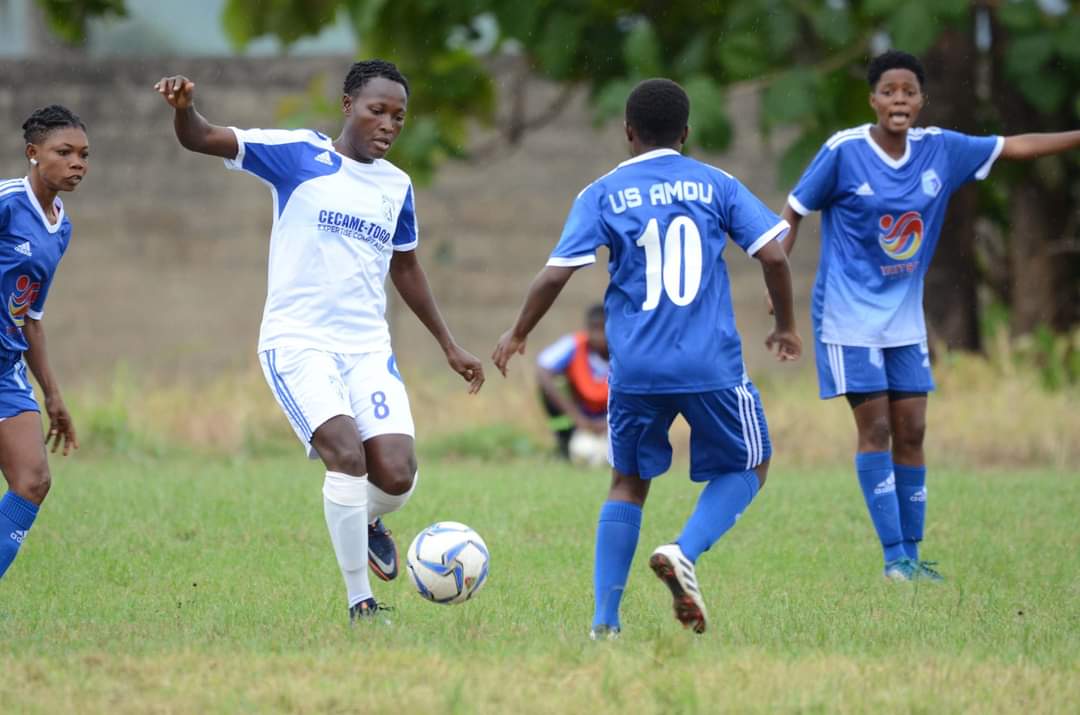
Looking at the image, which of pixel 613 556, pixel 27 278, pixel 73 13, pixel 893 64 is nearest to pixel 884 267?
pixel 893 64

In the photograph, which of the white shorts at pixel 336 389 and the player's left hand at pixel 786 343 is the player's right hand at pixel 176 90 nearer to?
the white shorts at pixel 336 389

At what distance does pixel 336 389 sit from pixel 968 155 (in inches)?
144

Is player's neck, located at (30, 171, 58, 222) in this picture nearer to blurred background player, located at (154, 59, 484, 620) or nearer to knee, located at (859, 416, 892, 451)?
blurred background player, located at (154, 59, 484, 620)

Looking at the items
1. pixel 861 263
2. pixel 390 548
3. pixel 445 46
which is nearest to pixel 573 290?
pixel 445 46

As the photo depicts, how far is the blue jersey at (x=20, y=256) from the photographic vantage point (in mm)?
6426

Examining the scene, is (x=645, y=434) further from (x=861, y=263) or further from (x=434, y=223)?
(x=434, y=223)

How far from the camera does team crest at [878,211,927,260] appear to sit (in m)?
7.65

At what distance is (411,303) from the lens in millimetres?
6984

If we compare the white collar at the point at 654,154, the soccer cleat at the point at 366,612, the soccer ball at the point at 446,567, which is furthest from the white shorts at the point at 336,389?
the white collar at the point at 654,154

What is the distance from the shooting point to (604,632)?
228 inches

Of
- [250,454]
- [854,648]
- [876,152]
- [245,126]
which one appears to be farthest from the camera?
[245,126]

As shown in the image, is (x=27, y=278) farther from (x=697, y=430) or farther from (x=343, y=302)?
(x=697, y=430)

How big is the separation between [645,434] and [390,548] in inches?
59.5

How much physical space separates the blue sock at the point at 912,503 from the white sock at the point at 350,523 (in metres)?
3.03
